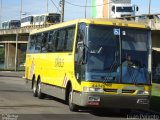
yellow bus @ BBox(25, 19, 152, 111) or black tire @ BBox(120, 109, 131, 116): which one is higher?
yellow bus @ BBox(25, 19, 152, 111)

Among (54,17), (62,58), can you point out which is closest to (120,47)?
(62,58)

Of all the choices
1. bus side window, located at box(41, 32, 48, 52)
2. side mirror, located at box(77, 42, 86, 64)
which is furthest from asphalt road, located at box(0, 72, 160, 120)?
bus side window, located at box(41, 32, 48, 52)

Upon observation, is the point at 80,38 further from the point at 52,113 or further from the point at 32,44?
the point at 32,44

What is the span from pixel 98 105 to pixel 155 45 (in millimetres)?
18461

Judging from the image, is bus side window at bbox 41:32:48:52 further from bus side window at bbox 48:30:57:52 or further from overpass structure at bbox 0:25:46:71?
overpass structure at bbox 0:25:46:71

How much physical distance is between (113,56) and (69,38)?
8.39 feet

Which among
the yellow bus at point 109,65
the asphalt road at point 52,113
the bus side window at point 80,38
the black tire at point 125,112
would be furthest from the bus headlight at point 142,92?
the bus side window at point 80,38

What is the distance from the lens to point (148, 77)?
54.2ft

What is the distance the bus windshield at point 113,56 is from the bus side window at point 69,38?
1631mm

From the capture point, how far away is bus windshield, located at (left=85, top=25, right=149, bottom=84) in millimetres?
16078

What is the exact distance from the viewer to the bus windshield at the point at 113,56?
16.1 metres

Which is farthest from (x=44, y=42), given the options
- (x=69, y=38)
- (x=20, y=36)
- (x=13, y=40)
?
(x=13, y=40)

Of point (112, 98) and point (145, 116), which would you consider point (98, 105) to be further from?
point (145, 116)

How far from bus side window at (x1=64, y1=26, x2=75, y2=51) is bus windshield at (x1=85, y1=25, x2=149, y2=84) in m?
1.63
